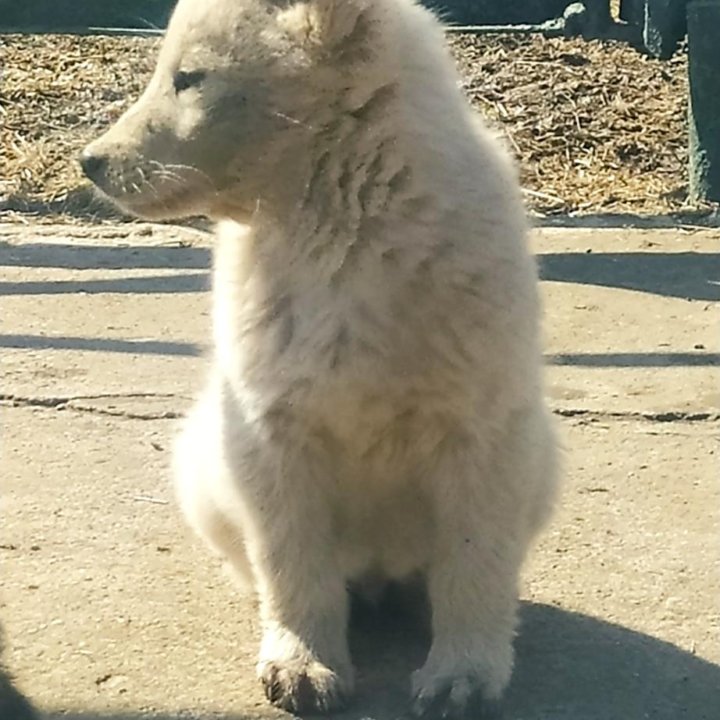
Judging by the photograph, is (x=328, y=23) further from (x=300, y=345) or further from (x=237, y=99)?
(x=300, y=345)

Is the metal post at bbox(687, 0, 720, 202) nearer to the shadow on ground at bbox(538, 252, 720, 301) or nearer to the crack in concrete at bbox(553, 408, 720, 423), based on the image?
the shadow on ground at bbox(538, 252, 720, 301)

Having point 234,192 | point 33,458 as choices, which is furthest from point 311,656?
point 33,458

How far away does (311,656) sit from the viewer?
2988 mm

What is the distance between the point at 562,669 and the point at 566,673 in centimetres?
2

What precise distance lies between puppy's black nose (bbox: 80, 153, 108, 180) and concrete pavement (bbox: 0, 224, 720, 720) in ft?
2.95

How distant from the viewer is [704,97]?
6.86m

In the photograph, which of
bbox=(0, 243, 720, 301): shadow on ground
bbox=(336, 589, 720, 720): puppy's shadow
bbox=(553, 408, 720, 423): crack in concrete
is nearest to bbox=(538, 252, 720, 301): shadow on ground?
bbox=(0, 243, 720, 301): shadow on ground

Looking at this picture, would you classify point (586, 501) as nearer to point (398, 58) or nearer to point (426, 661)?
point (426, 661)

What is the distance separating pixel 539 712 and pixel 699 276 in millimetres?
3234

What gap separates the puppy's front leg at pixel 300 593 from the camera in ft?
9.66

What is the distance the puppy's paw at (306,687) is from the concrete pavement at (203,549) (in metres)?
0.04

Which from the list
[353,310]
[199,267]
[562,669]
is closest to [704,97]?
[199,267]

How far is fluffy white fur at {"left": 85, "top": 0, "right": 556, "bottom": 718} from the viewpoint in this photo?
114 inches

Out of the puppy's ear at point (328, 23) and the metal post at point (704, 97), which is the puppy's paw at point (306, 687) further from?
the metal post at point (704, 97)
